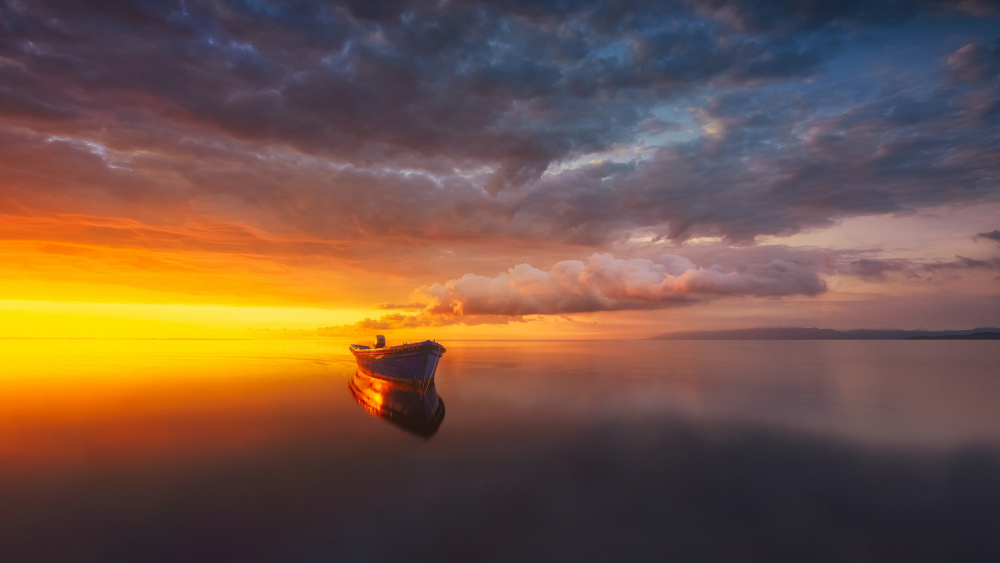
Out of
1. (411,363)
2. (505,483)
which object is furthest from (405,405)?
(505,483)

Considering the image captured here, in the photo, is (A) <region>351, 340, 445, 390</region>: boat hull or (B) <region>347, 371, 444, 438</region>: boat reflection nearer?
(B) <region>347, 371, 444, 438</region>: boat reflection

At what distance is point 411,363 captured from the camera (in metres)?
37.2

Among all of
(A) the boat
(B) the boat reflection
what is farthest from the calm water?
(A) the boat

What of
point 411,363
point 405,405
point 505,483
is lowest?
point 505,483

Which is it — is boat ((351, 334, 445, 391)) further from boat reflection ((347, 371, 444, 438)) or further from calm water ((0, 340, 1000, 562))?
calm water ((0, 340, 1000, 562))

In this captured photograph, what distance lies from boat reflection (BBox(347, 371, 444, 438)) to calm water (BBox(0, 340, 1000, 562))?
2.50ft

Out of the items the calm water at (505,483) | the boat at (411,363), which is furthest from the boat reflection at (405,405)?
the calm water at (505,483)

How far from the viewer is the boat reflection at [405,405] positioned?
107 ft

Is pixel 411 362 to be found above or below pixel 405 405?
above

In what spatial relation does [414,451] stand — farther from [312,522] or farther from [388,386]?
[388,386]

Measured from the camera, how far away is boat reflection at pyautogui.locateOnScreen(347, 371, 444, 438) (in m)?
32.8

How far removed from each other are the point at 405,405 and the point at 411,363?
398 centimetres

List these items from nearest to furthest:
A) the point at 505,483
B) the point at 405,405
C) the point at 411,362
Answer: the point at 505,483 < the point at 411,362 < the point at 405,405

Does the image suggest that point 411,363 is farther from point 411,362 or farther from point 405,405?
point 405,405
